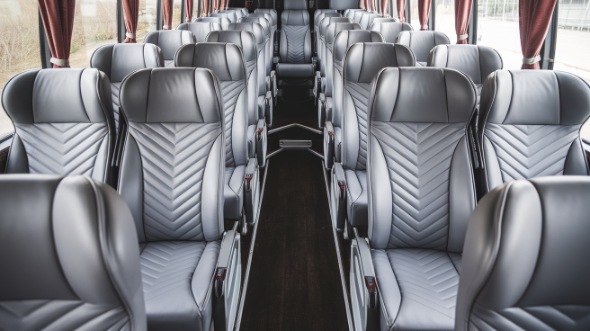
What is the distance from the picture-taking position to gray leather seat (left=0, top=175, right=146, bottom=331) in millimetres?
956

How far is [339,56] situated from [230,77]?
1.08 metres

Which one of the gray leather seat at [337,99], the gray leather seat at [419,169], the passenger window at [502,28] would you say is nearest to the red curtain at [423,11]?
the passenger window at [502,28]

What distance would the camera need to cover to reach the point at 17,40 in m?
3.04

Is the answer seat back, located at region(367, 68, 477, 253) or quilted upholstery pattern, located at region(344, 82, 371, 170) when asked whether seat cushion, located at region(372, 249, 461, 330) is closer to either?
seat back, located at region(367, 68, 477, 253)

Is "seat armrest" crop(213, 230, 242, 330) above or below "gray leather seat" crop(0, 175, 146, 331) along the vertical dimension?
below

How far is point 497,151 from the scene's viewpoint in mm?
2215

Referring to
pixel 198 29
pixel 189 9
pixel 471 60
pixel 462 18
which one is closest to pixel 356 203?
pixel 471 60

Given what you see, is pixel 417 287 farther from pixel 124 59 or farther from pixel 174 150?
pixel 124 59

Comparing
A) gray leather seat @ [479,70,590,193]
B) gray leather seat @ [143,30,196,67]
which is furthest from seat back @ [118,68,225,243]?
gray leather seat @ [143,30,196,67]

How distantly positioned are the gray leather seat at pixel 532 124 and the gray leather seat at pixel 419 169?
154 millimetres

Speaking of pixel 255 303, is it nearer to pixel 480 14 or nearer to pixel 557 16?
pixel 557 16

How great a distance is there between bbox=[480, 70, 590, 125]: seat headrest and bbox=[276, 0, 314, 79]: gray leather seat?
5.92 m

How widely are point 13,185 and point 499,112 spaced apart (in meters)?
Answer: 1.96

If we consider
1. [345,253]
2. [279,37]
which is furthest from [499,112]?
[279,37]
